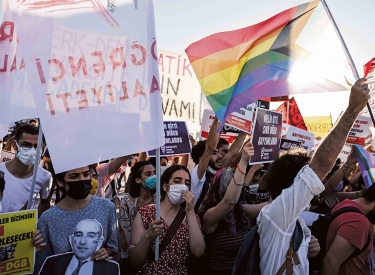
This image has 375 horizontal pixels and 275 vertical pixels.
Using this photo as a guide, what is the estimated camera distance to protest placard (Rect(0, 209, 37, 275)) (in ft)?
8.64

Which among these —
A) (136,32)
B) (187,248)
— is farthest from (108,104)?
(187,248)

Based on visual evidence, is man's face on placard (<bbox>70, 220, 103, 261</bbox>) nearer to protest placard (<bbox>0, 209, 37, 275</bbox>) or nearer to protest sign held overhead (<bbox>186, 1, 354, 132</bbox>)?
protest placard (<bbox>0, 209, 37, 275</bbox>)

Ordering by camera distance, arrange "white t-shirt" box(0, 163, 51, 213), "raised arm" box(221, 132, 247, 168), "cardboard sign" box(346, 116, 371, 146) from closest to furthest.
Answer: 1. "white t-shirt" box(0, 163, 51, 213)
2. "raised arm" box(221, 132, 247, 168)
3. "cardboard sign" box(346, 116, 371, 146)

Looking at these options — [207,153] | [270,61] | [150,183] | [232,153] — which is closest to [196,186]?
[207,153]

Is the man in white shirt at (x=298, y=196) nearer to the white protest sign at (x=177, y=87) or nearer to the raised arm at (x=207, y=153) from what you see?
the raised arm at (x=207, y=153)

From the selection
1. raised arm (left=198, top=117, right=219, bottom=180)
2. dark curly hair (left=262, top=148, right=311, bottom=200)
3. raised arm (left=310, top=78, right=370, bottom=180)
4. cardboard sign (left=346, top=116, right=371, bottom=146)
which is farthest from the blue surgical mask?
cardboard sign (left=346, top=116, right=371, bottom=146)

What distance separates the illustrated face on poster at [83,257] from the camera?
2.64 metres

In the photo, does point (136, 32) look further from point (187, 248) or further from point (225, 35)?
point (187, 248)

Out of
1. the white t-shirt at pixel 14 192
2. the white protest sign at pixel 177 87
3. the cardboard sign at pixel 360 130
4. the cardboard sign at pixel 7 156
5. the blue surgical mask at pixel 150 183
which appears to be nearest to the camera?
the white t-shirt at pixel 14 192

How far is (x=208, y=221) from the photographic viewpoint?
3432 mm

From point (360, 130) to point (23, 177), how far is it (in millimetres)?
6303

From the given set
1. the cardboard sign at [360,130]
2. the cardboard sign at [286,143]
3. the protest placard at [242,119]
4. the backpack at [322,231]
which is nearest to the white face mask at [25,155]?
the backpack at [322,231]

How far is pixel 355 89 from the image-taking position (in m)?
2.53

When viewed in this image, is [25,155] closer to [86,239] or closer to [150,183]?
[150,183]
